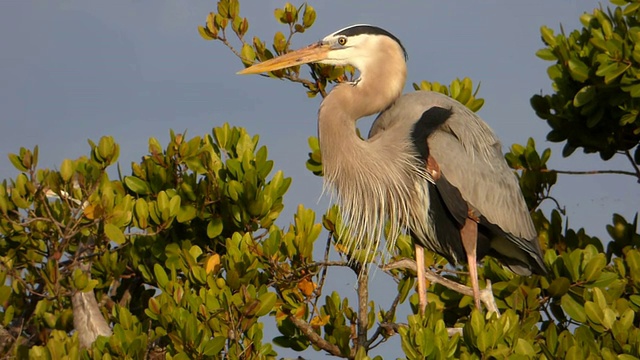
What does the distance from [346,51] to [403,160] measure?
80 centimetres

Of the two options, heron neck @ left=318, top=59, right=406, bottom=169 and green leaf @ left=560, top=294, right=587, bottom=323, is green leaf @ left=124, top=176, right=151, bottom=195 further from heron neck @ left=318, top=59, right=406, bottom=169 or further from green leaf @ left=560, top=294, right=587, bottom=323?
green leaf @ left=560, top=294, right=587, bottom=323

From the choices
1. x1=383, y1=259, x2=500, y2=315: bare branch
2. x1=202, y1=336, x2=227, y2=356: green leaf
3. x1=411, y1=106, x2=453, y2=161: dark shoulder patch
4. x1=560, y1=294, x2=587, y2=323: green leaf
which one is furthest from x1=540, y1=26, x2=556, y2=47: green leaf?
x1=202, y1=336, x2=227, y2=356: green leaf

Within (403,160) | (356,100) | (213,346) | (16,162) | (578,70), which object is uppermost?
(578,70)

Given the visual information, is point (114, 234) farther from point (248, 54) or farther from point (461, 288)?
point (461, 288)

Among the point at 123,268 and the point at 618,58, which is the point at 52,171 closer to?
the point at 123,268

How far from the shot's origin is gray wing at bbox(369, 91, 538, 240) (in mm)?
6992

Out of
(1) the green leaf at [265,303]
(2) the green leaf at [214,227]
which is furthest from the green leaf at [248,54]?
(1) the green leaf at [265,303]

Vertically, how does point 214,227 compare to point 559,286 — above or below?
above

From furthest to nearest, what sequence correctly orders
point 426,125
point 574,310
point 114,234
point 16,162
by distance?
point 426,125, point 16,162, point 114,234, point 574,310

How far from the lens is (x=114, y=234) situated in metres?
6.17

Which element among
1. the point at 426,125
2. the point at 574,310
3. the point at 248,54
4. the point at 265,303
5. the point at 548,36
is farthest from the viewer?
the point at 548,36

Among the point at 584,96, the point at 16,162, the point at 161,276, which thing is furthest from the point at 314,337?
the point at 584,96

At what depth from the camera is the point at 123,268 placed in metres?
6.78

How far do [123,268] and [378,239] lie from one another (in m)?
1.68
